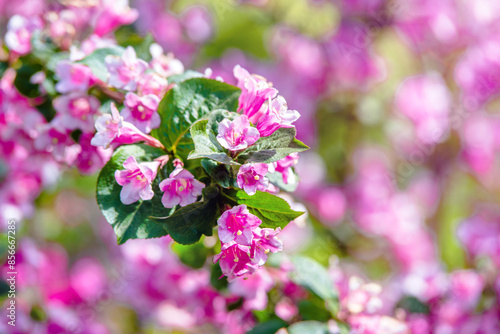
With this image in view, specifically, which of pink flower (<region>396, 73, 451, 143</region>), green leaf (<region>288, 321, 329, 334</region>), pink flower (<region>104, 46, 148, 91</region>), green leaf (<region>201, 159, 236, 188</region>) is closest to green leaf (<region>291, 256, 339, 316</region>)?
green leaf (<region>288, 321, 329, 334</region>)

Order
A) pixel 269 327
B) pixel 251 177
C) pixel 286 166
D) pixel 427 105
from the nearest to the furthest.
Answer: pixel 251 177 < pixel 286 166 < pixel 269 327 < pixel 427 105

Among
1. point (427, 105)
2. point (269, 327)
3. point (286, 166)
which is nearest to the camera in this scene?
point (286, 166)

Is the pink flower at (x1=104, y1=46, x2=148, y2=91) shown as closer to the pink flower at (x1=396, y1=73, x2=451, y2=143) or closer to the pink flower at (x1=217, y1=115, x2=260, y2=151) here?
the pink flower at (x1=217, y1=115, x2=260, y2=151)

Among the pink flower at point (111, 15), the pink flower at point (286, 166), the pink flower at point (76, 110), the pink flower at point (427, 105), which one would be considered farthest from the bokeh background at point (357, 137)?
the pink flower at point (286, 166)

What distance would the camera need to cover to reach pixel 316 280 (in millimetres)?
856

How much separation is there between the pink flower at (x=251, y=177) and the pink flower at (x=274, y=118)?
0.17ft

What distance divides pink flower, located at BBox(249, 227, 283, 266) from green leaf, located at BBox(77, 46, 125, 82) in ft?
1.15

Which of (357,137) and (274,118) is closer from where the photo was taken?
(274,118)

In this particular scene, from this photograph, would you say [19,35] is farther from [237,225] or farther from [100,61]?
[237,225]

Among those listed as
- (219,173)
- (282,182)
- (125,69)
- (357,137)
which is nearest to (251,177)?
(219,173)

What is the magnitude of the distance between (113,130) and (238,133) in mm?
176

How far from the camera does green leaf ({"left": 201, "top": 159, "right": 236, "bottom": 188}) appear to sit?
0.61 m

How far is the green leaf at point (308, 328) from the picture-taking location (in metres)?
0.78

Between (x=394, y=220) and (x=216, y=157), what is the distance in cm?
137
